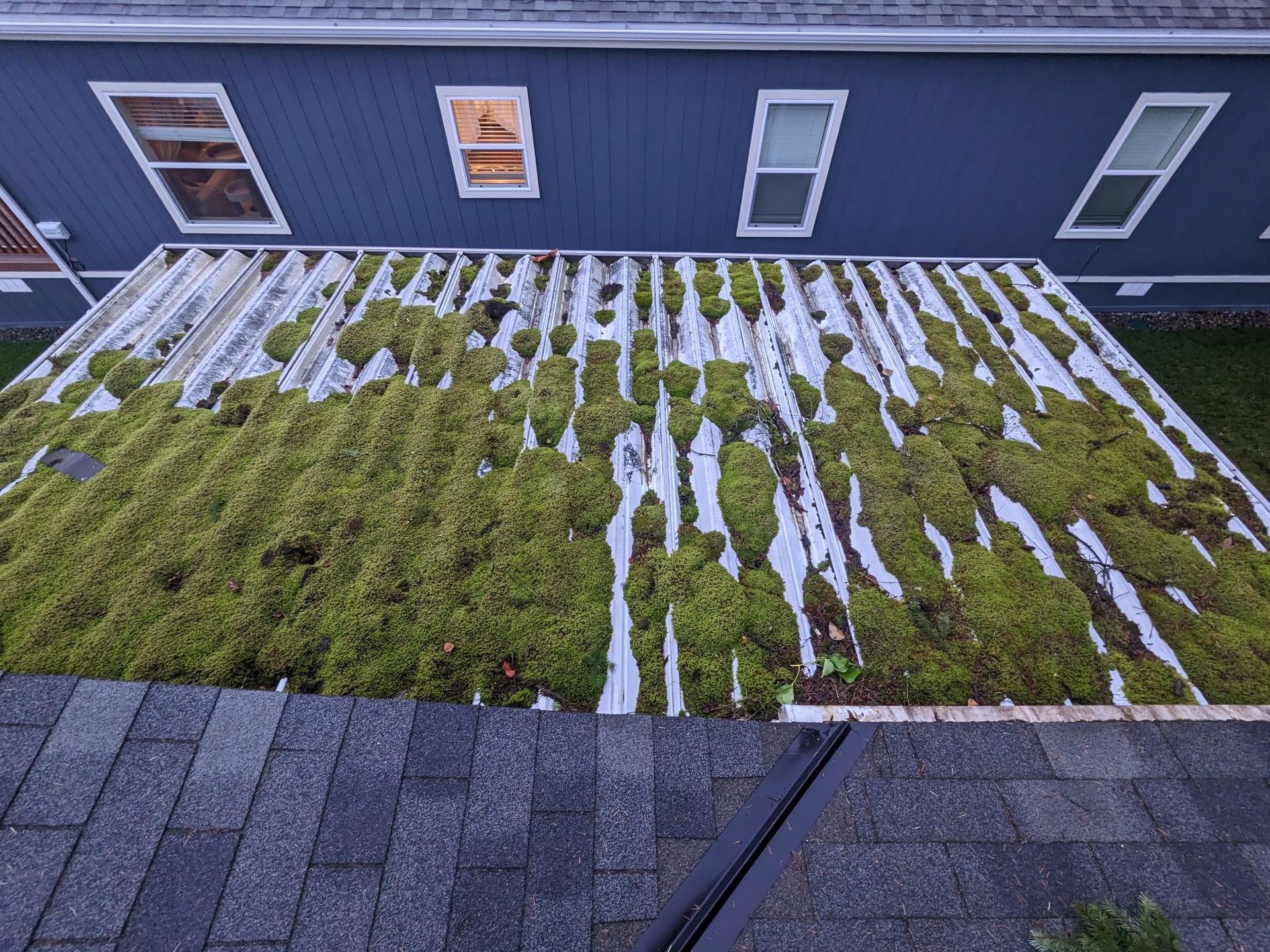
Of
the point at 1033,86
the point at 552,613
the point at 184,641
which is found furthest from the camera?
the point at 1033,86

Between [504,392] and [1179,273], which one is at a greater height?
[504,392]

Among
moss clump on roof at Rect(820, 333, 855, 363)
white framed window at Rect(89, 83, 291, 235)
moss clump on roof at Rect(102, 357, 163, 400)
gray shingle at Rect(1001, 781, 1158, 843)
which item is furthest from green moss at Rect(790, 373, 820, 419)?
white framed window at Rect(89, 83, 291, 235)

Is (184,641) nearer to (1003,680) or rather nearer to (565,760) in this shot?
(565,760)

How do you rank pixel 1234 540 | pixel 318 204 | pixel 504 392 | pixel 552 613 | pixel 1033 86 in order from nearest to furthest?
pixel 552 613, pixel 1234 540, pixel 504 392, pixel 1033 86, pixel 318 204

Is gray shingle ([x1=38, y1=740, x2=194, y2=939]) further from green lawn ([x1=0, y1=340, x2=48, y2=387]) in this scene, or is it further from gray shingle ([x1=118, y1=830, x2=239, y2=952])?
green lawn ([x1=0, y1=340, x2=48, y2=387])

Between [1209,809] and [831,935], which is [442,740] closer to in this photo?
[831,935]

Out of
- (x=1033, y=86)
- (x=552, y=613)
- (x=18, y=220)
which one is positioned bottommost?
(x=18, y=220)

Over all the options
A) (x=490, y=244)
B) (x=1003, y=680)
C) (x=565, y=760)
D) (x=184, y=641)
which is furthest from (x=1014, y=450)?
(x=490, y=244)
